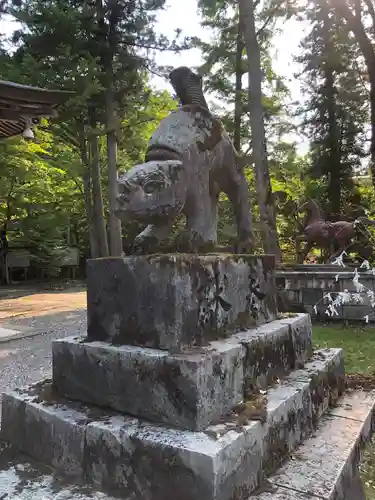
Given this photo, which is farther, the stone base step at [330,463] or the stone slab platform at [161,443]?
the stone base step at [330,463]

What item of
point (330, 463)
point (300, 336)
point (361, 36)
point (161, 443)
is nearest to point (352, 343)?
point (300, 336)

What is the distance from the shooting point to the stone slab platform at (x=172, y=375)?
1.61 m

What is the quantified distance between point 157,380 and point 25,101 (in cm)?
520

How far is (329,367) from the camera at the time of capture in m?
2.50

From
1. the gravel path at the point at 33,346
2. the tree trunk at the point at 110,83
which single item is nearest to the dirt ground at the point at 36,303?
the gravel path at the point at 33,346

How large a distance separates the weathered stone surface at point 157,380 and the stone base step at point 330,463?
35cm

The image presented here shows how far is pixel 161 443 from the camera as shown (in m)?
1.50

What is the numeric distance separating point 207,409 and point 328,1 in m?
14.9

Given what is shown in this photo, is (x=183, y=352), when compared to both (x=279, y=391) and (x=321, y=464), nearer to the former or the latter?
(x=279, y=391)

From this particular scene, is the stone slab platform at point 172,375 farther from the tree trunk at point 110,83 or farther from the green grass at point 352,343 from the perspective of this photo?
the tree trunk at point 110,83

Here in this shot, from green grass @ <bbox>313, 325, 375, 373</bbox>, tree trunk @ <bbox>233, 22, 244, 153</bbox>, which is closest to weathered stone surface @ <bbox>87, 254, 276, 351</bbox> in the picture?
green grass @ <bbox>313, 325, 375, 373</bbox>

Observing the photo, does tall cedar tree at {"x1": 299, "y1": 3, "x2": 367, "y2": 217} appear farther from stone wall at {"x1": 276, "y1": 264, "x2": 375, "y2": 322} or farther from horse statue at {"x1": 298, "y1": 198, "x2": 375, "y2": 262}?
stone wall at {"x1": 276, "y1": 264, "x2": 375, "y2": 322}

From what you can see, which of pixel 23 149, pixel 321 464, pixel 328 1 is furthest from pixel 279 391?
pixel 328 1

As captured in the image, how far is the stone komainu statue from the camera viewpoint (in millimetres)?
1915
